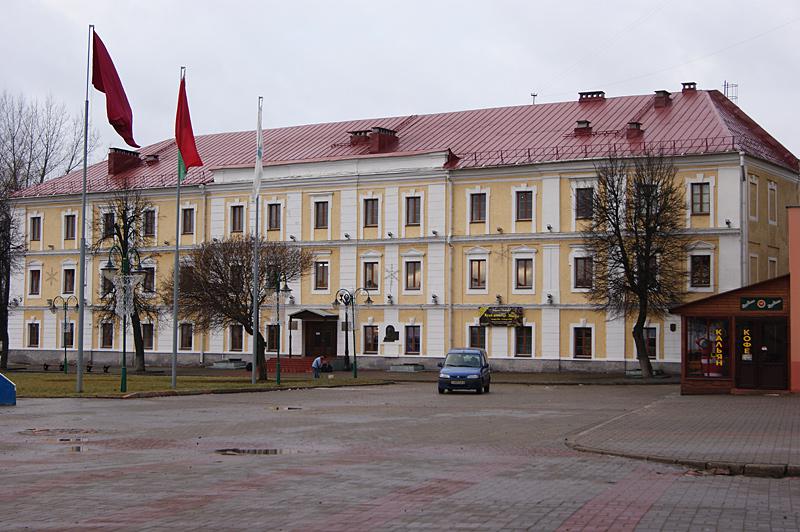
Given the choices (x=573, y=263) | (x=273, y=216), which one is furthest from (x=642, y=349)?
(x=273, y=216)

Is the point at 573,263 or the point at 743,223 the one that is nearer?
the point at 743,223

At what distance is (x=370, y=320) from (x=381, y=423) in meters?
38.8

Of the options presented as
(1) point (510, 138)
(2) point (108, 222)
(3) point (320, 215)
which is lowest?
(2) point (108, 222)

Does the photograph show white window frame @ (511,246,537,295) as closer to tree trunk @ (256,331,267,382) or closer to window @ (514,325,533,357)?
window @ (514,325,533,357)

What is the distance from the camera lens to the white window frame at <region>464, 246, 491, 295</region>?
6100 cm

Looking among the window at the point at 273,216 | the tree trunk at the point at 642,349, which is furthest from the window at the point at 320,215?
the tree trunk at the point at 642,349

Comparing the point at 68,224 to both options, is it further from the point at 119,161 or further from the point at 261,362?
the point at 261,362

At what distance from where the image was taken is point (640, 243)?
2041 inches

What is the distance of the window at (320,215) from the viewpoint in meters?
65.4

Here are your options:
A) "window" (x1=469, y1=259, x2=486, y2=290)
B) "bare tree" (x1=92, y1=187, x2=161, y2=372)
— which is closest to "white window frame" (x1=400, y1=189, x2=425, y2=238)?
"window" (x1=469, y1=259, x2=486, y2=290)

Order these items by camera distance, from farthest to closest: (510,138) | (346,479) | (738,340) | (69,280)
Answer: (69,280), (510,138), (738,340), (346,479)

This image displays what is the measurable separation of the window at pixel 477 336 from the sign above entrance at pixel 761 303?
935 inches

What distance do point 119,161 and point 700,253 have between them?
40.2m

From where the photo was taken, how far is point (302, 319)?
6544 centimetres
